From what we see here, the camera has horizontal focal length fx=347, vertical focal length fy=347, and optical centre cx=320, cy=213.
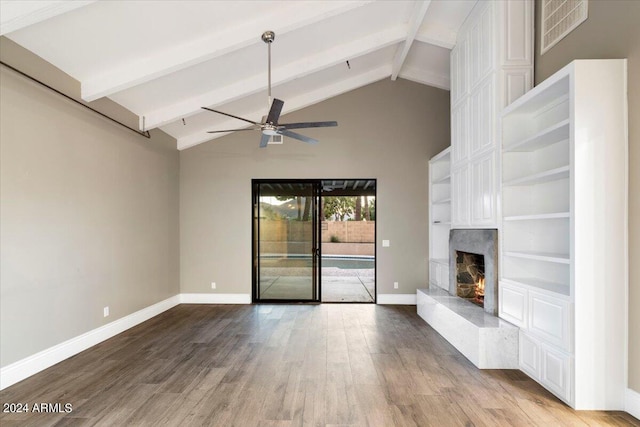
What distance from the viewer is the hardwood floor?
2.52m

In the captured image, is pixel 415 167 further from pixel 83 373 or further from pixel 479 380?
pixel 83 373

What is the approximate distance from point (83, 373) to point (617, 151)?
4.94 m

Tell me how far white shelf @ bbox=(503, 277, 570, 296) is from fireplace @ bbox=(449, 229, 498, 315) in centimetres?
26

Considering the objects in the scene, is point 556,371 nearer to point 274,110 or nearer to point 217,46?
point 274,110

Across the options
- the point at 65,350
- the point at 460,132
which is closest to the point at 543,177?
the point at 460,132

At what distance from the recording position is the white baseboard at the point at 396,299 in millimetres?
6203

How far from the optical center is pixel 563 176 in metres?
Answer: 2.97

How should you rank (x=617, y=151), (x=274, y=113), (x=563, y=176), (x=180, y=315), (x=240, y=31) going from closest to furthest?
1. (x=617, y=151)
2. (x=563, y=176)
3. (x=274, y=113)
4. (x=240, y=31)
5. (x=180, y=315)

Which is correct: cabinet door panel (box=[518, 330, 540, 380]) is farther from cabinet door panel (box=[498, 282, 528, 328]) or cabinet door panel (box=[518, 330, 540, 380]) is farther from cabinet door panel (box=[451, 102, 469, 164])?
cabinet door panel (box=[451, 102, 469, 164])

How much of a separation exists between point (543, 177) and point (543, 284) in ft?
3.22

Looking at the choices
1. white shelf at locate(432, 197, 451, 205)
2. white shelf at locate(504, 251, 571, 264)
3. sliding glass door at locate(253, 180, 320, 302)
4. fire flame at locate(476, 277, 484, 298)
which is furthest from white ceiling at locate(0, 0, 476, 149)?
fire flame at locate(476, 277, 484, 298)

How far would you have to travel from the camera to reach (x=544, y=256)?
306cm

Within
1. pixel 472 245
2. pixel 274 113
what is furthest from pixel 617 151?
pixel 274 113

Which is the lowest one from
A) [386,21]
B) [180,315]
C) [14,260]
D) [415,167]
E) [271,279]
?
[180,315]
